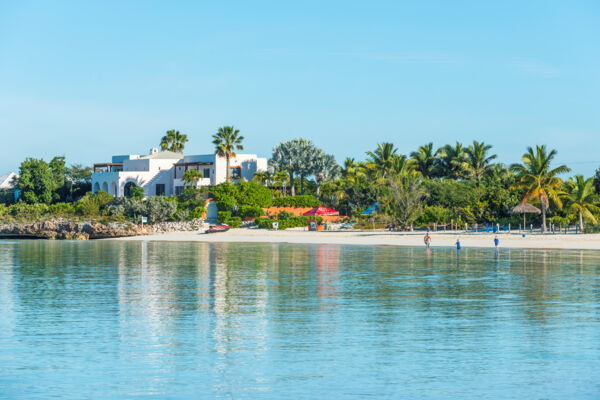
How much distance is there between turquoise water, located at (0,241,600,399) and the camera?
15242 millimetres

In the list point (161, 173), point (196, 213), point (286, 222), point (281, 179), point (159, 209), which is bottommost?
point (286, 222)

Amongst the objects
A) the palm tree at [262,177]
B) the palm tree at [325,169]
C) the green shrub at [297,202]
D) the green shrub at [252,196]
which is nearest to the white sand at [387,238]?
the green shrub at [252,196]

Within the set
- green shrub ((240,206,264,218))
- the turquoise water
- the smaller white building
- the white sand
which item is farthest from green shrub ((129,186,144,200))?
the turquoise water

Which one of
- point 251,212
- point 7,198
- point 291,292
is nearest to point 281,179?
point 251,212

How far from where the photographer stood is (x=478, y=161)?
283 ft

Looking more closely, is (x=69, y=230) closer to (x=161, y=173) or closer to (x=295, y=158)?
(x=161, y=173)

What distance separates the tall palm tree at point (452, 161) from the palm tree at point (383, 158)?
6.64 metres

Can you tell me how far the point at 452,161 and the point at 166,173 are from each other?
40.8 metres

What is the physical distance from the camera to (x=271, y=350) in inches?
729

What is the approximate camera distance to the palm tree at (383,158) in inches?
3514

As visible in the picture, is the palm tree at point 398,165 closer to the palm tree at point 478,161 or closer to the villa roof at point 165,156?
the palm tree at point 478,161

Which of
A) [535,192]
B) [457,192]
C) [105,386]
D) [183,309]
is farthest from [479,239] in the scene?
[105,386]

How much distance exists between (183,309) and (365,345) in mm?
8627

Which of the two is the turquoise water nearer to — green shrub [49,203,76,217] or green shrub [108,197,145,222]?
green shrub [108,197,145,222]
